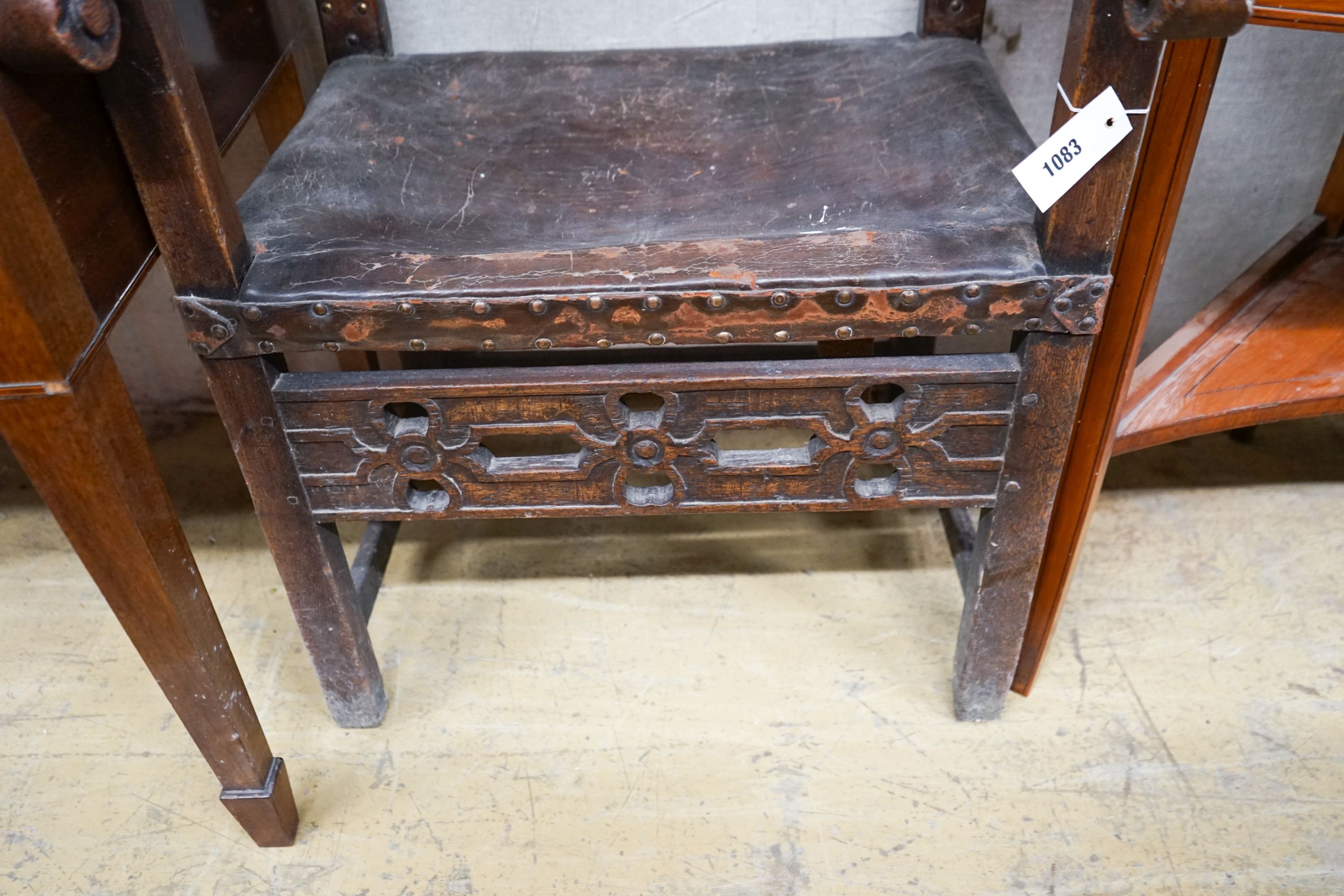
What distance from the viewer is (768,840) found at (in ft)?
3.33

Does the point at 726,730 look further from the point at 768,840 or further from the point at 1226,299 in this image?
the point at 1226,299

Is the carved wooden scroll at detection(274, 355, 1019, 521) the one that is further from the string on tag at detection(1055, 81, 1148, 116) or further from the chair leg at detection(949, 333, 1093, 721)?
the string on tag at detection(1055, 81, 1148, 116)

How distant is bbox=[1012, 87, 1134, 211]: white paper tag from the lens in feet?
2.43

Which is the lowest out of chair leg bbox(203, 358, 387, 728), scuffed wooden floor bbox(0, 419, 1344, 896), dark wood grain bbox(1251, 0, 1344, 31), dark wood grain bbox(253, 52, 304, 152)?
scuffed wooden floor bbox(0, 419, 1344, 896)

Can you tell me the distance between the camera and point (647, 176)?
949mm

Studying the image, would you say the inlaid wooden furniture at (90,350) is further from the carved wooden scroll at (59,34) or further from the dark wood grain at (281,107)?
the dark wood grain at (281,107)

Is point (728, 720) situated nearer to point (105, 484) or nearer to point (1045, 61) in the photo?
point (105, 484)

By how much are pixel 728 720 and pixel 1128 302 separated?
1.87 feet

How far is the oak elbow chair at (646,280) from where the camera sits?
0.80 m

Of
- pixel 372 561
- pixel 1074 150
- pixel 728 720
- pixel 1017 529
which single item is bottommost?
pixel 728 720

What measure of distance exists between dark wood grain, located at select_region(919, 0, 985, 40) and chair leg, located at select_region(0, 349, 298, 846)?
2.81ft

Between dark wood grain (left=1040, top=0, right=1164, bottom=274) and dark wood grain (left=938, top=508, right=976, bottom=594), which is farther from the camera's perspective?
dark wood grain (left=938, top=508, right=976, bottom=594)

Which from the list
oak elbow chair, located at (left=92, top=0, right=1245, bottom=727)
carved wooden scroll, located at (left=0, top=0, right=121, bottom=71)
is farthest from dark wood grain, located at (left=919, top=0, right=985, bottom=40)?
carved wooden scroll, located at (left=0, top=0, right=121, bottom=71)

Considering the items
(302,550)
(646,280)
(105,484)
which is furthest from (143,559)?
(646,280)
